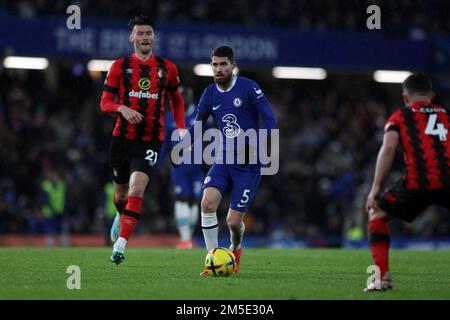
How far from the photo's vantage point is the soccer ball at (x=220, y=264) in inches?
359

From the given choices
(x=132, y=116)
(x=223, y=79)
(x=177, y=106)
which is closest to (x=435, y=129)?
(x=223, y=79)

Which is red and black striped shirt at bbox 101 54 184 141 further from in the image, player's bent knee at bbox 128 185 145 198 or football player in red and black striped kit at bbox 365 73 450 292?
football player in red and black striped kit at bbox 365 73 450 292

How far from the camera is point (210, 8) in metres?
25.0

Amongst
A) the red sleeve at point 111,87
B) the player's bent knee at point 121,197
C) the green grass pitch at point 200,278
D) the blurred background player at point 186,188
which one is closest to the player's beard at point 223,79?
the red sleeve at point 111,87

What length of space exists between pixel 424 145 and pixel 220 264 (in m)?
2.61

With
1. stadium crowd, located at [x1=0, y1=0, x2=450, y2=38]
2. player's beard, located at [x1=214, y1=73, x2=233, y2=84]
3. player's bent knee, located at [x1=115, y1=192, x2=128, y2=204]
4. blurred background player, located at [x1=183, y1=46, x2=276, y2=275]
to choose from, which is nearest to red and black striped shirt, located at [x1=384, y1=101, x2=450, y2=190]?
blurred background player, located at [x1=183, y1=46, x2=276, y2=275]

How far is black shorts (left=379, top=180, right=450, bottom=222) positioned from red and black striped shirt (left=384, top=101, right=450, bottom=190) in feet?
0.17

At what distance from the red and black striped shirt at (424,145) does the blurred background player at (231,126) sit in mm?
2282

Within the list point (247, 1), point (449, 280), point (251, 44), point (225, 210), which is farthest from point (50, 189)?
point (449, 280)

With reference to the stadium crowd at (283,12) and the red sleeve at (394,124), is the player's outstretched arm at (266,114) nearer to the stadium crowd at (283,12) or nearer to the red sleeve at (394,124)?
the red sleeve at (394,124)

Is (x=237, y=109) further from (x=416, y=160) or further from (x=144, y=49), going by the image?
(x=416, y=160)

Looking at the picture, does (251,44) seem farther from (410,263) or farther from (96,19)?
(410,263)

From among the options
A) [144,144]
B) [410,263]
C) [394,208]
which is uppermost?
[144,144]

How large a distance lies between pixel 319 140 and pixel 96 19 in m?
6.99
